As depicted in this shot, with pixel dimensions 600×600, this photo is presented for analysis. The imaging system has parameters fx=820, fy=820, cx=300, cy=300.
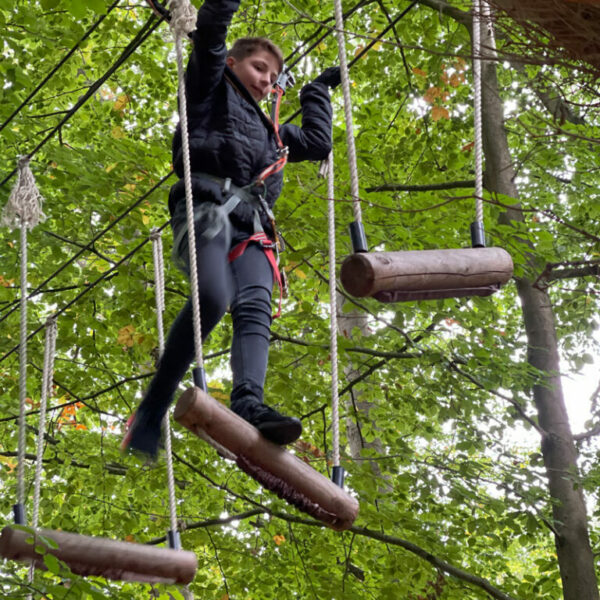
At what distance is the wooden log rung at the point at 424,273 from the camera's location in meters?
2.12

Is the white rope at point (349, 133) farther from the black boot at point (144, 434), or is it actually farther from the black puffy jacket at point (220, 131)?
the black boot at point (144, 434)

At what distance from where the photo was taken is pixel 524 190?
24.6 ft

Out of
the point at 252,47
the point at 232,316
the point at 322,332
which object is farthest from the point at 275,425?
the point at 322,332

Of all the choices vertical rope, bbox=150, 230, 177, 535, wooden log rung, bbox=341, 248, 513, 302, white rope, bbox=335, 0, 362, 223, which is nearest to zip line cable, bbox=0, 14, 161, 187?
vertical rope, bbox=150, 230, 177, 535

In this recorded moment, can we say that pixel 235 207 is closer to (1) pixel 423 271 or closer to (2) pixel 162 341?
(2) pixel 162 341

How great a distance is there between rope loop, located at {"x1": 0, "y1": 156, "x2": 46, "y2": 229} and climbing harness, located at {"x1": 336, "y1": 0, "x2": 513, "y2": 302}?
1.92 metres

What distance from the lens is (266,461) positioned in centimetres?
230

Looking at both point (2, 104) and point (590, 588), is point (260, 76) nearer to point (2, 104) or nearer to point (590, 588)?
point (2, 104)

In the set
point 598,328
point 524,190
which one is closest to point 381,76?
point 524,190

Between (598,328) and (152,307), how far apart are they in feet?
12.6

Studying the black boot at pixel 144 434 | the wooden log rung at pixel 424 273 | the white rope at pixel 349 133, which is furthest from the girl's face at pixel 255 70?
the black boot at pixel 144 434

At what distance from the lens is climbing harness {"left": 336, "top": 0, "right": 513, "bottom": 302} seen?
6.97 ft

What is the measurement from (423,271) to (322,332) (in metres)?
4.23

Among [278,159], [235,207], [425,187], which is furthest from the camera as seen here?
[425,187]
